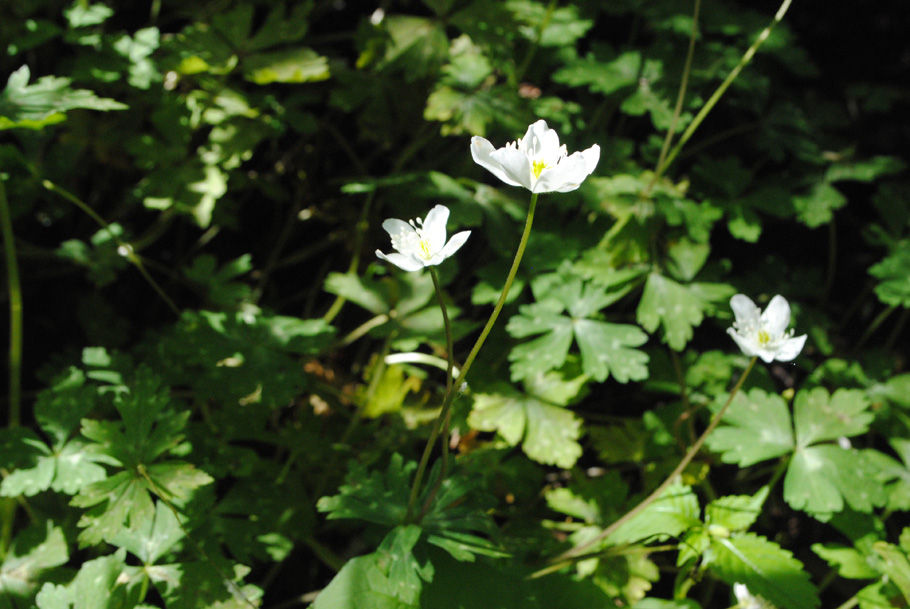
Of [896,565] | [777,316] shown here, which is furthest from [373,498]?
[896,565]

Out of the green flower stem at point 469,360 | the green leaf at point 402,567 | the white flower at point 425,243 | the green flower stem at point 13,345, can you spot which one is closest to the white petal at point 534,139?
the green flower stem at point 469,360

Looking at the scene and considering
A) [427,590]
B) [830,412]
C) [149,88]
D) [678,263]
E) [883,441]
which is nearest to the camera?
[427,590]

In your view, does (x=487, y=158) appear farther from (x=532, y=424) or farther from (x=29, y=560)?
(x=29, y=560)

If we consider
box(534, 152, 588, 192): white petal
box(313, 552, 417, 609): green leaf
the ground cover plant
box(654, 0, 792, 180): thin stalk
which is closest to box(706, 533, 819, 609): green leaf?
the ground cover plant

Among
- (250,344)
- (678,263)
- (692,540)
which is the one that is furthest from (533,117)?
(692,540)

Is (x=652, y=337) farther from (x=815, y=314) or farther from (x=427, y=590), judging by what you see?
(x=427, y=590)

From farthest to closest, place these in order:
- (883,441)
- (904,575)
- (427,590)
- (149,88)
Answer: (883,441) → (149,88) → (904,575) → (427,590)

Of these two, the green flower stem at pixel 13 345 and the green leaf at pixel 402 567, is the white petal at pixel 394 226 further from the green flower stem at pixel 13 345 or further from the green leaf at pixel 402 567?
the green flower stem at pixel 13 345
